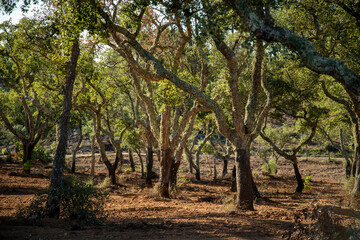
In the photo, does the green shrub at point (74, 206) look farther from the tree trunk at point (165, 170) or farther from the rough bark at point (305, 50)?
the rough bark at point (305, 50)

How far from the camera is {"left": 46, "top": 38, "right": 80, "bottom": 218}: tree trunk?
682cm

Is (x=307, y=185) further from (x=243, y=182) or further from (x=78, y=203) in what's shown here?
(x=78, y=203)

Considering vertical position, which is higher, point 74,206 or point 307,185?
point 74,206

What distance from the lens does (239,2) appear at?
578cm

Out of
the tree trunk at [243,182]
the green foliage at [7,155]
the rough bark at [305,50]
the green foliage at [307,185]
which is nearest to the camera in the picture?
the rough bark at [305,50]

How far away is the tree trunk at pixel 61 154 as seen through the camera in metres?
6.82

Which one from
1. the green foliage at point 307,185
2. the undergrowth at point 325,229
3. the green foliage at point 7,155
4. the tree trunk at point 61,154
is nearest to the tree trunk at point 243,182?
the undergrowth at point 325,229

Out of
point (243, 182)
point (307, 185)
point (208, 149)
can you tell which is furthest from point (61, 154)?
point (208, 149)

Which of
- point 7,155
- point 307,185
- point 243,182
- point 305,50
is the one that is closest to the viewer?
point 305,50

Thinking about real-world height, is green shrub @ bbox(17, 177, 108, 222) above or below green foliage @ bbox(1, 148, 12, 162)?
below

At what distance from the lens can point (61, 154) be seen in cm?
732

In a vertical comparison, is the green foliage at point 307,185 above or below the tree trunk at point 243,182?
below

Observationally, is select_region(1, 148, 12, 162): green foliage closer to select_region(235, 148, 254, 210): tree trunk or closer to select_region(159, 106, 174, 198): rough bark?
select_region(159, 106, 174, 198): rough bark

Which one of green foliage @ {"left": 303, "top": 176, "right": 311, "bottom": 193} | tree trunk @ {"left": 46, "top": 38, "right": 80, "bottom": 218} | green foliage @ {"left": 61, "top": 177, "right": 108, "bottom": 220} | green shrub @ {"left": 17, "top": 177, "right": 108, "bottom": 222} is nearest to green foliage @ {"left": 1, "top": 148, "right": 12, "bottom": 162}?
green shrub @ {"left": 17, "top": 177, "right": 108, "bottom": 222}
